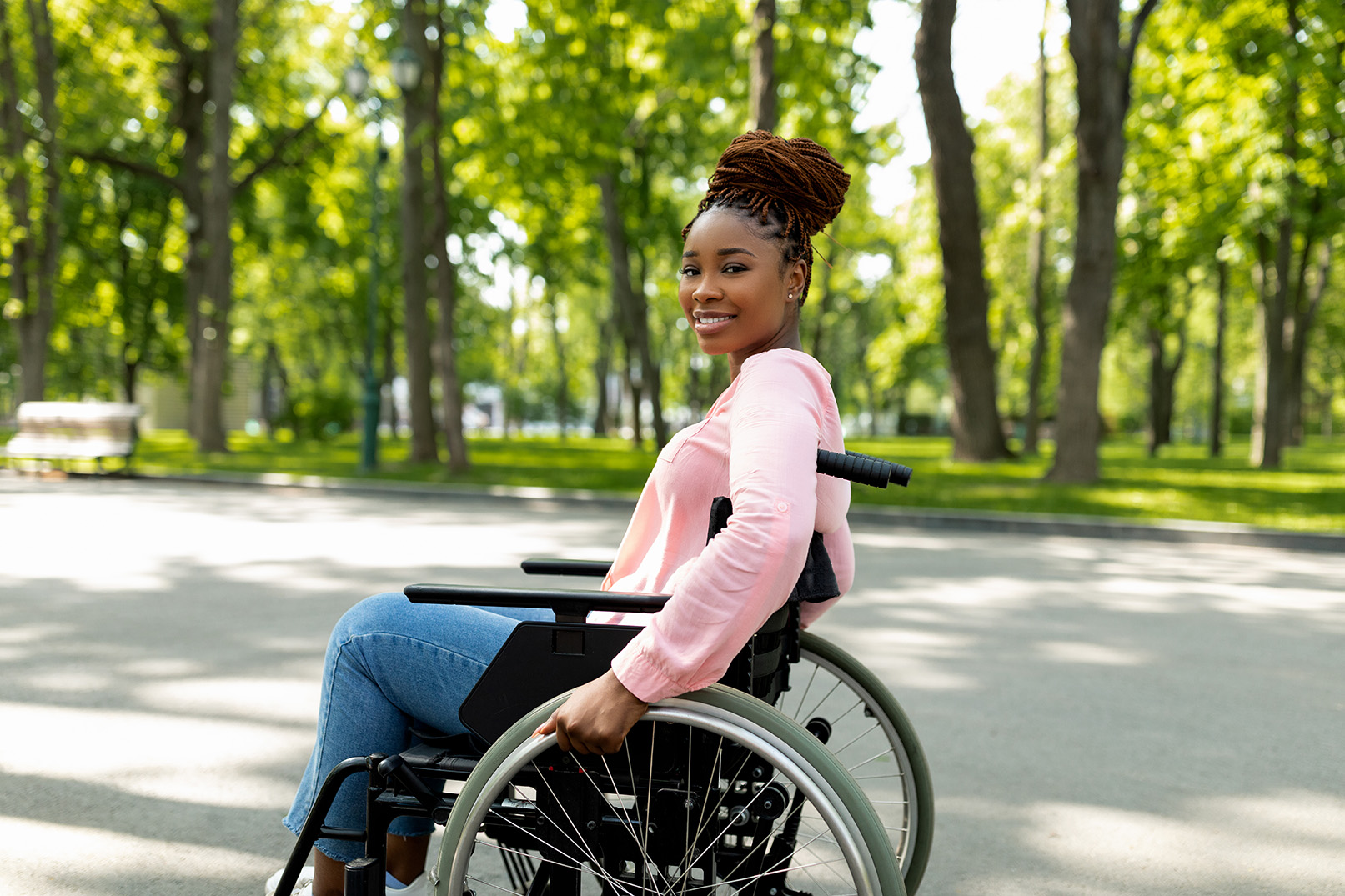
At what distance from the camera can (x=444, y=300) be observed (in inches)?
690

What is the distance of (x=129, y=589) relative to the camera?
665 cm

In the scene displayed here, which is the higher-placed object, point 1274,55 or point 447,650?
point 1274,55

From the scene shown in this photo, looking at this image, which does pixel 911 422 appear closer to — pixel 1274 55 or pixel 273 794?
pixel 1274 55

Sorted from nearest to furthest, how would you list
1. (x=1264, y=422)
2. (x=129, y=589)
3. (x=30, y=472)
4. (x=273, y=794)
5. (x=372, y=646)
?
(x=372, y=646) → (x=273, y=794) → (x=129, y=589) → (x=30, y=472) → (x=1264, y=422)

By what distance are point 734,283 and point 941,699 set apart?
313cm

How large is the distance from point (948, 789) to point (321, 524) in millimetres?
8036

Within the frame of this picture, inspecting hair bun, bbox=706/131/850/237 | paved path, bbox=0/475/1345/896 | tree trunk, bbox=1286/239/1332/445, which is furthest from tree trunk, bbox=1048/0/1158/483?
hair bun, bbox=706/131/850/237

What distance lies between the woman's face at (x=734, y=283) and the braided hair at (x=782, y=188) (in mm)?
23

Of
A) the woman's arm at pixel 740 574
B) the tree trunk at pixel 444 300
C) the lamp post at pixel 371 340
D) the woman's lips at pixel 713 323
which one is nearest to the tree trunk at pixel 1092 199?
the tree trunk at pixel 444 300

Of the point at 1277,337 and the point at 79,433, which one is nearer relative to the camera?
the point at 79,433

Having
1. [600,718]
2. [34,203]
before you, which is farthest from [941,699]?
[34,203]

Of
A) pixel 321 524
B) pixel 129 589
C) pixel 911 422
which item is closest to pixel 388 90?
pixel 321 524

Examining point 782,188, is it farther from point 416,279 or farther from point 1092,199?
point 416,279

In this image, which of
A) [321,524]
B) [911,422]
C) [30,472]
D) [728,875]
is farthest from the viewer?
[911,422]
